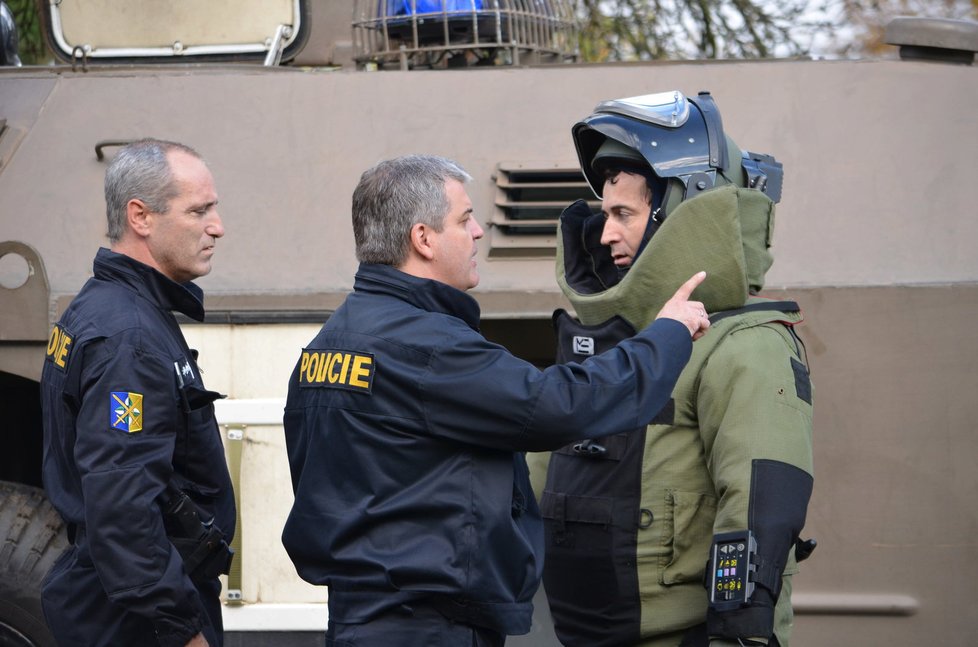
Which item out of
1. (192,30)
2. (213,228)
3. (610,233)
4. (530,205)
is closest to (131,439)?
(213,228)

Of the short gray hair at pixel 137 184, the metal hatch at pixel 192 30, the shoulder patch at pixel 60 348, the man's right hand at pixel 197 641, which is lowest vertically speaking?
the man's right hand at pixel 197 641

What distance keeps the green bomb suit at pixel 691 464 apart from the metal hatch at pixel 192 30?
89.7 inches

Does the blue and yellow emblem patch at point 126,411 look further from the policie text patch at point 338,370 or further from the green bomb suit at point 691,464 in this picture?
the green bomb suit at point 691,464

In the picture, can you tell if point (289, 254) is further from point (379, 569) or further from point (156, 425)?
point (379, 569)

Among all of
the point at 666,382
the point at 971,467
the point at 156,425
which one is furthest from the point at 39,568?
the point at 971,467

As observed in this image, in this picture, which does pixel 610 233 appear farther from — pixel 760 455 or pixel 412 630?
pixel 412 630

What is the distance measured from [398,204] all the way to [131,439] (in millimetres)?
697

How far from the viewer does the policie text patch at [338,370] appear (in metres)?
2.41

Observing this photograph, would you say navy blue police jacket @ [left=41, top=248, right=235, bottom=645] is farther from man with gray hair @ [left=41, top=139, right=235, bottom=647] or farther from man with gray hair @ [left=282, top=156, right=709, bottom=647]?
man with gray hair @ [left=282, top=156, right=709, bottom=647]

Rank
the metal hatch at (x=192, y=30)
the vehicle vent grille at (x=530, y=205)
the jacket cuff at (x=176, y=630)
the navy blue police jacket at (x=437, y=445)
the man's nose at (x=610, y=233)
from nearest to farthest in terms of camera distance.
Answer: the navy blue police jacket at (x=437, y=445) → the jacket cuff at (x=176, y=630) → the man's nose at (x=610, y=233) → the vehicle vent grille at (x=530, y=205) → the metal hatch at (x=192, y=30)

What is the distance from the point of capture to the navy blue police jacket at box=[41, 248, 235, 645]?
2535mm

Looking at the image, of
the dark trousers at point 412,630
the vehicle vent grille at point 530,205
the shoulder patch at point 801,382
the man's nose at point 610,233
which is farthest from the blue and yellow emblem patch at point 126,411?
the vehicle vent grille at point 530,205

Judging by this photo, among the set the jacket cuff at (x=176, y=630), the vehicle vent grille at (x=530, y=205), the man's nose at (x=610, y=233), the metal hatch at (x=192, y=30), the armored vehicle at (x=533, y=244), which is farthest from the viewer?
the metal hatch at (x=192, y=30)

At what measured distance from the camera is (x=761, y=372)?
2.58 m
